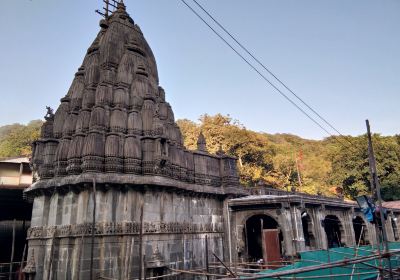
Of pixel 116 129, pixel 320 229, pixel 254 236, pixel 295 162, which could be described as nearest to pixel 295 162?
pixel 295 162

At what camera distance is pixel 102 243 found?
14125 mm

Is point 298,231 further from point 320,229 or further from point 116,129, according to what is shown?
point 116,129

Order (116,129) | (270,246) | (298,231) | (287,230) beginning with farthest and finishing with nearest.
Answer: (287,230)
(298,231)
(270,246)
(116,129)

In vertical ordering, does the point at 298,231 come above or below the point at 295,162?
below

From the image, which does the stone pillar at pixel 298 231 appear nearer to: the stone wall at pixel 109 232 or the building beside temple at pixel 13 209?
the stone wall at pixel 109 232

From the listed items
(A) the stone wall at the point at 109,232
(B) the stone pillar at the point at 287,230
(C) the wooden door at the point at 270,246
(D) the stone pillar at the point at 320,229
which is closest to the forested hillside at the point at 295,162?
(D) the stone pillar at the point at 320,229

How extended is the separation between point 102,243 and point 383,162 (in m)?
42.2

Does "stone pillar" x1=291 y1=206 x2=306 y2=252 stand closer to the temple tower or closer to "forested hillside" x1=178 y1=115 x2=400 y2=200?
the temple tower

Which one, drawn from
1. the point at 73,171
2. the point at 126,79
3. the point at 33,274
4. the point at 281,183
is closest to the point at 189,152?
the point at 126,79

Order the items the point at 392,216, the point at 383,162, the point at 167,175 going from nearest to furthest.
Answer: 1. the point at 167,175
2. the point at 392,216
3. the point at 383,162

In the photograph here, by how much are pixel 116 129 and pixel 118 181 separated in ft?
10.7

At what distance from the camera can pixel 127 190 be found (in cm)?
1570

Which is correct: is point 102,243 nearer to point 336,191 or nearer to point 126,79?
point 126,79

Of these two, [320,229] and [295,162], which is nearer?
[320,229]
